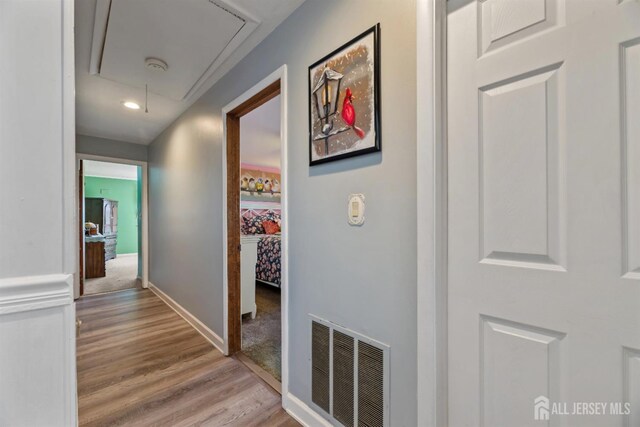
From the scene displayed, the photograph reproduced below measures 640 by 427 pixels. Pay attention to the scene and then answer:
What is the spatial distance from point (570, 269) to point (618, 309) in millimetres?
126

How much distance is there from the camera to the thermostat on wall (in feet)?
3.91

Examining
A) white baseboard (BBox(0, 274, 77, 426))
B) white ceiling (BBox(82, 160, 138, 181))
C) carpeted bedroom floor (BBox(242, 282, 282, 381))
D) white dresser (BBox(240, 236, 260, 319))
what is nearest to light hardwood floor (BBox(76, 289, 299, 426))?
carpeted bedroom floor (BBox(242, 282, 282, 381))

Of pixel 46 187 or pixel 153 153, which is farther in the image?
pixel 153 153

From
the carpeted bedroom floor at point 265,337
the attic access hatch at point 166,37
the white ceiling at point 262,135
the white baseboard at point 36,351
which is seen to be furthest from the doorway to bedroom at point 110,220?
the white baseboard at point 36,351

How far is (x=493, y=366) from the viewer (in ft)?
2.87

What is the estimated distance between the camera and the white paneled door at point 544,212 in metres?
0.67

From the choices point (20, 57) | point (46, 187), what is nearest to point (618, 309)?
point (46, 187)

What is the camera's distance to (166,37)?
1.74 m

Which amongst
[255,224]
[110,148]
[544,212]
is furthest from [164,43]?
[255,224]

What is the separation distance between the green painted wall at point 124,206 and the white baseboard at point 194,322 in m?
5.71

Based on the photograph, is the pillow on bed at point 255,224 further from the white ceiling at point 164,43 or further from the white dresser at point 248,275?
the white ceiling at point 164,43

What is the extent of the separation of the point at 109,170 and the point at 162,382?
22.8ft

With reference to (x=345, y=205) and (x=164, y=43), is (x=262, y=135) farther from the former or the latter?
(x=345, y=205)

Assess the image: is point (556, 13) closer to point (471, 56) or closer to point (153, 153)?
point (471, 56)
